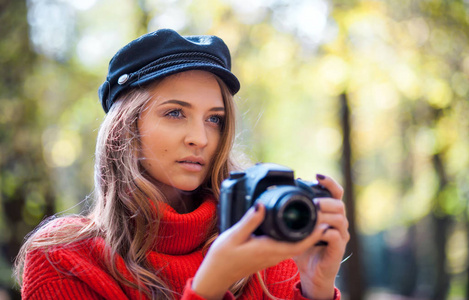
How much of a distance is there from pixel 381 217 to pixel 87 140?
1724 centimetres

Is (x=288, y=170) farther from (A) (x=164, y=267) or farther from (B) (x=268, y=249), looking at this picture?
(A) (x=164, y=267)

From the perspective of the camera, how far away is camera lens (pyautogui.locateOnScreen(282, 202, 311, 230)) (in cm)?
148

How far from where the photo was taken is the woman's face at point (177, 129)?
205 centimetres

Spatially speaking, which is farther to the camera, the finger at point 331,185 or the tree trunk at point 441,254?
the tree trunk at point 441,254

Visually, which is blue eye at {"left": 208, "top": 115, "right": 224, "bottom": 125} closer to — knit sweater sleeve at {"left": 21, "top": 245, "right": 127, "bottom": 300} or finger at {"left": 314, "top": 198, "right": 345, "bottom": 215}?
finger at {"left": 314, "top": 198, "right": 345, "bottom": 215}

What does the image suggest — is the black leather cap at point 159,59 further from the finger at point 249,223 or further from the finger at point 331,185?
the finger at point 249,223

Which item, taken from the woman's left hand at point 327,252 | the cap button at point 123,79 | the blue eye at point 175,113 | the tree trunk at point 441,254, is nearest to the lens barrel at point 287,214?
the woman's left hand at point 327,252

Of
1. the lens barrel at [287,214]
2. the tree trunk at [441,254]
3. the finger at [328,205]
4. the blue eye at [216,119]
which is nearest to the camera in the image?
the lens barrel at [287,214]

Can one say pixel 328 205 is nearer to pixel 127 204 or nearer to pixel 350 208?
pixel 127 204

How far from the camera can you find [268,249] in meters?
1.47

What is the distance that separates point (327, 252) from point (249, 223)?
0.49 meters

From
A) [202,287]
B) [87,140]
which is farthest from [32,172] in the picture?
[202,287]

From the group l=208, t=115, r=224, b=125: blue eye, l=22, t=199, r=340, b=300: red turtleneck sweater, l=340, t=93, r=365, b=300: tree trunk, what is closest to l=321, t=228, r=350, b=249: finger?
l=22, t=199, r=340, b=300: red turtleneck sweater

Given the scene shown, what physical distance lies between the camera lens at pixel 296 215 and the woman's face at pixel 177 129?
27.7 inches
